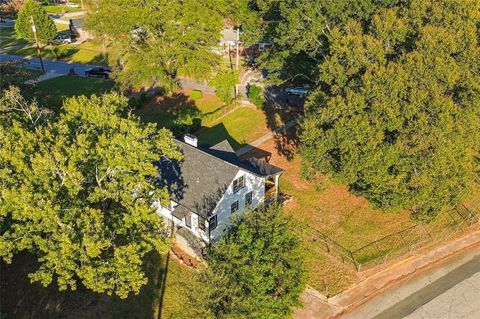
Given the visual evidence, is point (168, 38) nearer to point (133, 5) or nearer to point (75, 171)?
point (133, 5)

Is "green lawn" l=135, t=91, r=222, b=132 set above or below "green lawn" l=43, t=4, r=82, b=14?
below

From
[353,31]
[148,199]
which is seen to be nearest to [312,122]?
[353,31]

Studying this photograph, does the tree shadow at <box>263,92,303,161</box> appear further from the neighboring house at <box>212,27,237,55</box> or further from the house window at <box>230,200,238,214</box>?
the neighboring house at <box>212,27,237,55</box>

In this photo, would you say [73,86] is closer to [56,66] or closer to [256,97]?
[56,66]

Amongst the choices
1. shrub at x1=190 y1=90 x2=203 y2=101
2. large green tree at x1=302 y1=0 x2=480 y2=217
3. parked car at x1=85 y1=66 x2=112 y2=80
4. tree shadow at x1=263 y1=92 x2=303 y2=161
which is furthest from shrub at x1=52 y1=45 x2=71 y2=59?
large green tree at x1=302 y1=0 x2=480 y2=217

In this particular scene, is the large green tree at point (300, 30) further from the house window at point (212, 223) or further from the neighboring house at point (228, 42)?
Result: the neighboring house at point (228, 42)

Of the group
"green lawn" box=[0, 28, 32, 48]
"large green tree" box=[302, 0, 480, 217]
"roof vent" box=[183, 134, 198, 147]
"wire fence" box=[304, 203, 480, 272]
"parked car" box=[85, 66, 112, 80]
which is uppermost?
"large green tree" box=[302, 0, 480, 217]

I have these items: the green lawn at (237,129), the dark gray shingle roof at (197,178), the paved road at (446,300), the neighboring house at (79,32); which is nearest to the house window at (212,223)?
the dark gray shingle roof at (197,178)
